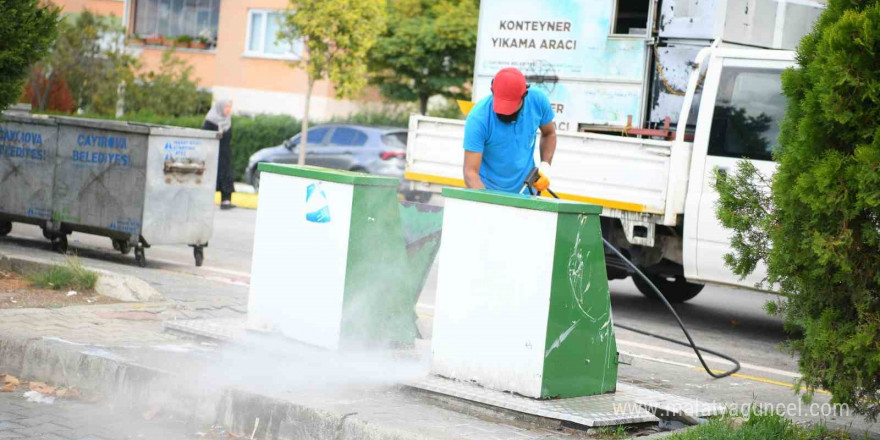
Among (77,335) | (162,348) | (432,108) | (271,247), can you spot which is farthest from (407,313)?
(432,108)

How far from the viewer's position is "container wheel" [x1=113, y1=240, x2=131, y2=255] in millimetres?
10922

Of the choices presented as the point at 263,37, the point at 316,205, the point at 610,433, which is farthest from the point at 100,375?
the point at 263,37

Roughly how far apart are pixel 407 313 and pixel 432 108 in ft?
80.6

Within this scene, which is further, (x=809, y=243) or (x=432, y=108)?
(x=432, y=108)

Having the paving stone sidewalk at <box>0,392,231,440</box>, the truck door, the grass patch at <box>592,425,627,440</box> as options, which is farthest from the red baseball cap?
the truck door

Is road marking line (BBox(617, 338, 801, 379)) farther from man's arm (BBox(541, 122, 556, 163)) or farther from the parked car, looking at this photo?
the parked car

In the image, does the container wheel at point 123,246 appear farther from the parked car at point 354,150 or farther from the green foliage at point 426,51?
the green foliage at point 426,51

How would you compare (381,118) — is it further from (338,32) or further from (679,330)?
(679,330)

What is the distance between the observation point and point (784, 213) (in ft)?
16.5

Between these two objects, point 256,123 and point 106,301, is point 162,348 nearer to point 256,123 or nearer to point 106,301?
point 106,301

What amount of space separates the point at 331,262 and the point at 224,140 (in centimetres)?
1148

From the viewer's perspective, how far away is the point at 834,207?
4.62 m

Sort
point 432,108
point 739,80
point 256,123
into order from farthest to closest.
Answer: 1. point 432,108
2. point 256,123
3. point 739,80

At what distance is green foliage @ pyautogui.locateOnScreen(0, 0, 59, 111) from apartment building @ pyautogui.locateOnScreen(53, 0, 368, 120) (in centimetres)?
2172
